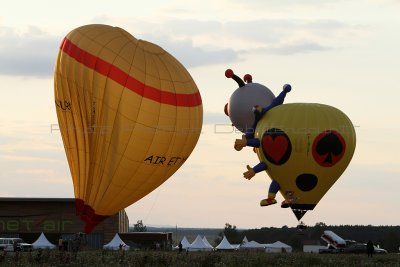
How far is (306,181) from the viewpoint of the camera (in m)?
47.4

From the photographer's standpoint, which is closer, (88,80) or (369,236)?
(88,80)

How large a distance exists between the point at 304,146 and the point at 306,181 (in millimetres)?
2038

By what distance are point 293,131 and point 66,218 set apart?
42.4 meters

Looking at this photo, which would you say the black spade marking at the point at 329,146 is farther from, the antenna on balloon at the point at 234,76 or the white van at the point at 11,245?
the white van at the point at 11,245

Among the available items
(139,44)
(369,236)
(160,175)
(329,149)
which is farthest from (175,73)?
(369,236)

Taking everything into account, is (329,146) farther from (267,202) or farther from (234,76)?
(234,76)

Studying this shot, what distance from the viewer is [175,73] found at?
49.3 meters

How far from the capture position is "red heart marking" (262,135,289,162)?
46.6 meters

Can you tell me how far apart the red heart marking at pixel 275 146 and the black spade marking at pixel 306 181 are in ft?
4.98

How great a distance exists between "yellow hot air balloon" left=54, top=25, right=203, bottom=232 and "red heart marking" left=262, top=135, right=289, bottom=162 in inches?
184

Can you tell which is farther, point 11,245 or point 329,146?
point 11,245

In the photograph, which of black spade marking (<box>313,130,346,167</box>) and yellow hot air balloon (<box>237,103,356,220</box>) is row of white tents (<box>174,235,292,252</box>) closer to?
yellow hot air balloon (<box>237,103,356,220</box>)

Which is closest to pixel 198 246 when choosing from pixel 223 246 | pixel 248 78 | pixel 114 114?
pixel 223 246

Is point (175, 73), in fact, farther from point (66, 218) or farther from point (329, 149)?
point (66, 218)
